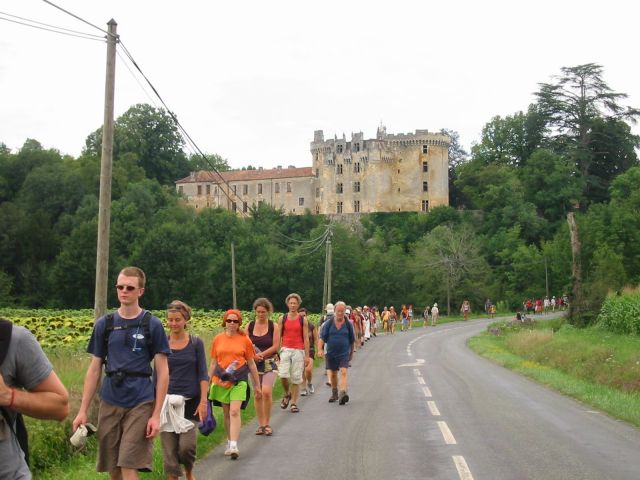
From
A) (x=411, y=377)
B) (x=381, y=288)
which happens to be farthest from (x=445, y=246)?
(x=411, y=377)

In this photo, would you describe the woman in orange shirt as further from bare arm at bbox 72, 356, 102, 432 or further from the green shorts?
bare arm at bbox 72, 356, 102, 432

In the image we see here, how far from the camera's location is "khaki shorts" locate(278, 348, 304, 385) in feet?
49.9

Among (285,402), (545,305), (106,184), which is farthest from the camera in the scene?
(545,305)

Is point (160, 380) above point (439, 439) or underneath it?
above

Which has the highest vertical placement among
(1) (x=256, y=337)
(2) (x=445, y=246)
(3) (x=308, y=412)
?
(2) (x=445, y=246)

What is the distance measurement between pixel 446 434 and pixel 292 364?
3.60 m

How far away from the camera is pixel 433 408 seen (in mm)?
15867

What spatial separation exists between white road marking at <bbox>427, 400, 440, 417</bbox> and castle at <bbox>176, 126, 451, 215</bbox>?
381 feet

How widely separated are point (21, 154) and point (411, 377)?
82.9m

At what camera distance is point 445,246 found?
332 feet

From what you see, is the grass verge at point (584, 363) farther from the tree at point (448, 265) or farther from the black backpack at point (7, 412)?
the tree at point (448, 265)

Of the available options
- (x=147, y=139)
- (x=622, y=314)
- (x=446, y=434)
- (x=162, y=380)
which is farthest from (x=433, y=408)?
(x=147, y=139)

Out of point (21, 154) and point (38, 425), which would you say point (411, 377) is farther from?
point (21, 154)

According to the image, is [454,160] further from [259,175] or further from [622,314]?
[622,314]
